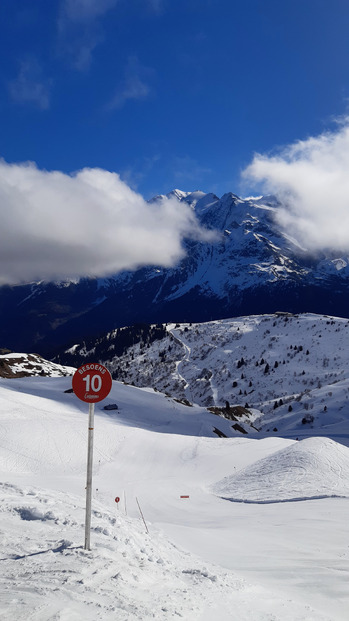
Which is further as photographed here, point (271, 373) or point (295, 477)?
point (271, 373)

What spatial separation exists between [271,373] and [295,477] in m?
133

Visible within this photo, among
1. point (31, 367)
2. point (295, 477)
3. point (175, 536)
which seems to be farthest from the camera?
point (31, 367)

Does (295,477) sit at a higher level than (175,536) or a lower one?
lower

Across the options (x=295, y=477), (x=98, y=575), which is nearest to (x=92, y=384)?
(x=98, y=575)

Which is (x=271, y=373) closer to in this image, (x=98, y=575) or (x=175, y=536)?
(x=175, y=536)

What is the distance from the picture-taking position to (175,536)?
1227 cm

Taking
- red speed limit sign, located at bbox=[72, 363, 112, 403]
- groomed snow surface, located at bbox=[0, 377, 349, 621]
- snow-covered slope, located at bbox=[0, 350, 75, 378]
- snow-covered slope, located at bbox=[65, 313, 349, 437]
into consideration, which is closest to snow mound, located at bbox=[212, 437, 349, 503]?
groomed snow surface, located at bbox=[0, 377, 349, 621]

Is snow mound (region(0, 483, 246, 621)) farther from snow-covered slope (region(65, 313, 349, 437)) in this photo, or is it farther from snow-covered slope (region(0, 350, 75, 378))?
snow-covered slope (region(0, 350, 75, 378))

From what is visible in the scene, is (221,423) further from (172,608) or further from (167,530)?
(172,608)

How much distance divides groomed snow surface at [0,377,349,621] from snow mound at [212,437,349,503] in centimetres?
10

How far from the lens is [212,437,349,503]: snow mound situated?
19.5 metres

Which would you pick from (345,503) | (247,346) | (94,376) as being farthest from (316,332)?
(94,376)

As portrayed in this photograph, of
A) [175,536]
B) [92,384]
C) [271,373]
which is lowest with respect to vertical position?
[175,536]

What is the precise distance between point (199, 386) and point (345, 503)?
14089cm
